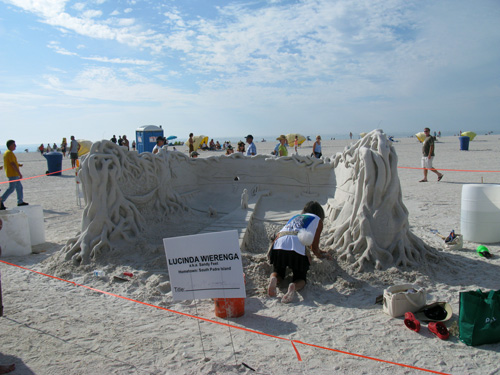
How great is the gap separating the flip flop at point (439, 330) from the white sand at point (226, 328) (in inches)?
2.4

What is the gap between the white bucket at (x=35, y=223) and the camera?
6965mm

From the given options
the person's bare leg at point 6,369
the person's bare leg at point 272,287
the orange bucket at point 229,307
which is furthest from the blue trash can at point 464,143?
the person's bare leg at point 6,369

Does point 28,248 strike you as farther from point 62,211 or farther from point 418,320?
point 418,320

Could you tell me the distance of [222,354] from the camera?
336cm

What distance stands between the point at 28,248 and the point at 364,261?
5.24m

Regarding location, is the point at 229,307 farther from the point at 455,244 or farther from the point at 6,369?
the point at 455,244

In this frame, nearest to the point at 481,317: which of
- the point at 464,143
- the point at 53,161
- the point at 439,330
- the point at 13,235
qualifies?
the point at 439,330

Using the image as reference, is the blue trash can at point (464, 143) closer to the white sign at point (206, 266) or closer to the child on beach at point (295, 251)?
the child on beach at point (295, 251)

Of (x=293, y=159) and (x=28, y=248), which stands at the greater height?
(x=293, y=159)

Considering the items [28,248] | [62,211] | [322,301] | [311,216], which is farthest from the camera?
[62,211]

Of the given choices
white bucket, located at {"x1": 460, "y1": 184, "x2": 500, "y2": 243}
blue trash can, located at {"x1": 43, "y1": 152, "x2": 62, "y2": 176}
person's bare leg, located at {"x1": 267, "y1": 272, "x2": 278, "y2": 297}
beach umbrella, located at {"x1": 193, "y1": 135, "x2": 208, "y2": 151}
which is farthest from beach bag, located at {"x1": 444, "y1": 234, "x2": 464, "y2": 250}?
beach umbrella, located at {"x1": 193, "y1": 135, "x2": 208, "y2": 151}

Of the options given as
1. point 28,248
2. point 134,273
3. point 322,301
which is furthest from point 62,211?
point 322,301

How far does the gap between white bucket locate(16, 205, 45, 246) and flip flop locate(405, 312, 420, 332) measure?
20.4 ft

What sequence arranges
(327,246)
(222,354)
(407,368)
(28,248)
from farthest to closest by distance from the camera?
(28,248), (327,246), (222,354), (407,368)
